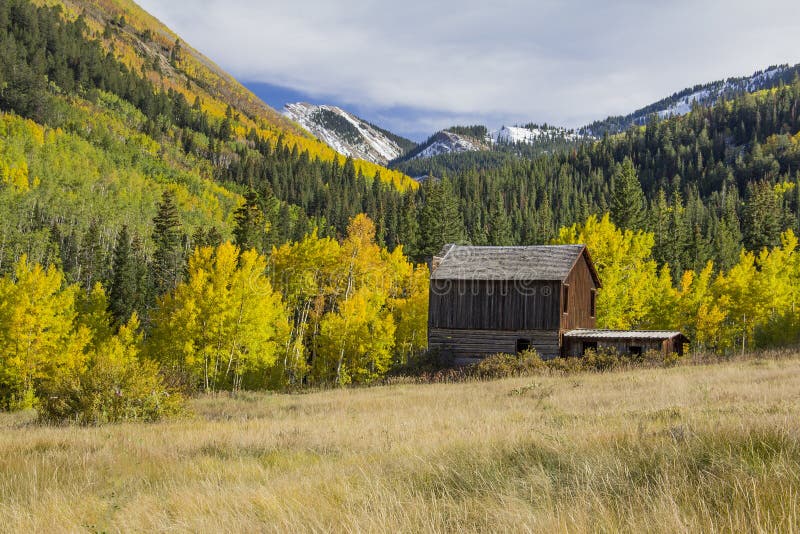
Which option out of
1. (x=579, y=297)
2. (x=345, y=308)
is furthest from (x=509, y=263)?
(x=345, y=308)

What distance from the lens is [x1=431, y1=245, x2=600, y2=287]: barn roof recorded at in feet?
116

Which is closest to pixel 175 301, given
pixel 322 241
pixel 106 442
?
pixel 322 241

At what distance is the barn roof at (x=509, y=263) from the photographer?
3528 centimetres

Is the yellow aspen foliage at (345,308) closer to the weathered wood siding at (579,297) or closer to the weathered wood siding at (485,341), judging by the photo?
the weathered wood siding at (485,341)

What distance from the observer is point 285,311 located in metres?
49.0

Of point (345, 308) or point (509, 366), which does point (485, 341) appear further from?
point (345, 308)

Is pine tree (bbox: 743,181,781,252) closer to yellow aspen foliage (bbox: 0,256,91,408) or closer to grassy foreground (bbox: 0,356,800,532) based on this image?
grassy foreground (bbox: 0,356,800,532)

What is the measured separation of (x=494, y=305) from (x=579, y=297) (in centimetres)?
637

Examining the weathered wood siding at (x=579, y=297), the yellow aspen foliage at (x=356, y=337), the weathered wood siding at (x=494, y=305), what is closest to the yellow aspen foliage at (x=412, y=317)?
the yellow aspen foliage at (x=356, y=337)

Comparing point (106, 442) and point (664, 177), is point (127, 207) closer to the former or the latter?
point (106, 442)

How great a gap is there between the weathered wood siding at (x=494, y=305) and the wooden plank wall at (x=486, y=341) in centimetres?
35

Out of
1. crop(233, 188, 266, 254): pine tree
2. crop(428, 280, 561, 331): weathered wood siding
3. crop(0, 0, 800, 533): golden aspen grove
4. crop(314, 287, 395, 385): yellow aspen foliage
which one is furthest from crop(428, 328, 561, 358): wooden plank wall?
crop(233, 188, 266, 254): pine tree

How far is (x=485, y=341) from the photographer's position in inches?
1422

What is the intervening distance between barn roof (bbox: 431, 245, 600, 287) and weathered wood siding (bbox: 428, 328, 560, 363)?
3.50 meters
